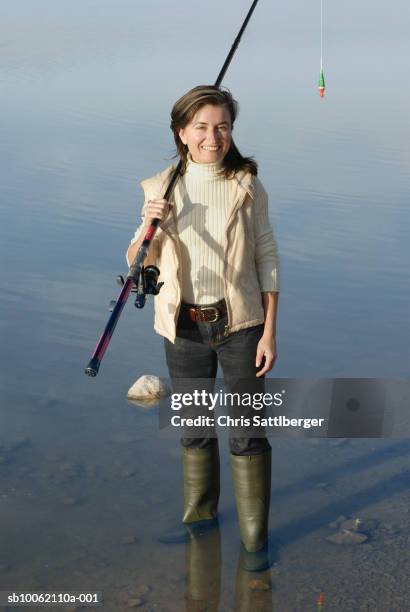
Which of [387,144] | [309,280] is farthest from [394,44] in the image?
[309,280]

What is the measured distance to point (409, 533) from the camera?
181 inches

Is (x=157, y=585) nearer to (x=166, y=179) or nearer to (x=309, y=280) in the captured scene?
(x=166, y=179)

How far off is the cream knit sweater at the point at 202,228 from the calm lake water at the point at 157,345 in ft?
3.55

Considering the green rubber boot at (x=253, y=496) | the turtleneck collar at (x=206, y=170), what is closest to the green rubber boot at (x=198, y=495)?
the green rubber boot at (x=253, y=496)

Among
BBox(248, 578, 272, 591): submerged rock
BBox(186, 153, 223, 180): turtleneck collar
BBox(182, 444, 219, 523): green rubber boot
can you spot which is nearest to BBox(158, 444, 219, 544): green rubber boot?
BBox(182, 444, 219, 523): green rubber boot

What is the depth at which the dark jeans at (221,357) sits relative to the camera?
14.0 feet

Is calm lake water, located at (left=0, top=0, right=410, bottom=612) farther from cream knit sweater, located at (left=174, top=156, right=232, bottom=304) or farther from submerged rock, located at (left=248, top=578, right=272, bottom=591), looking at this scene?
cream knit sweater, located at (left=174, top=156, right=232, bottom=304)

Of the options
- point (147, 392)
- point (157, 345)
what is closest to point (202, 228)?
point (147, 392)

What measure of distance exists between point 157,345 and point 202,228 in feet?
8.63

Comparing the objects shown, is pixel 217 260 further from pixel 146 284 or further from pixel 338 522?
pixel 338 522

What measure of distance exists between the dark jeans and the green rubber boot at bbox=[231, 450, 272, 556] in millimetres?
43

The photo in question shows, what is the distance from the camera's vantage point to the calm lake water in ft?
14.3

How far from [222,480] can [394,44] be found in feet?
82.8

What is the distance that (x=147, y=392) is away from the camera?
5.95 m
